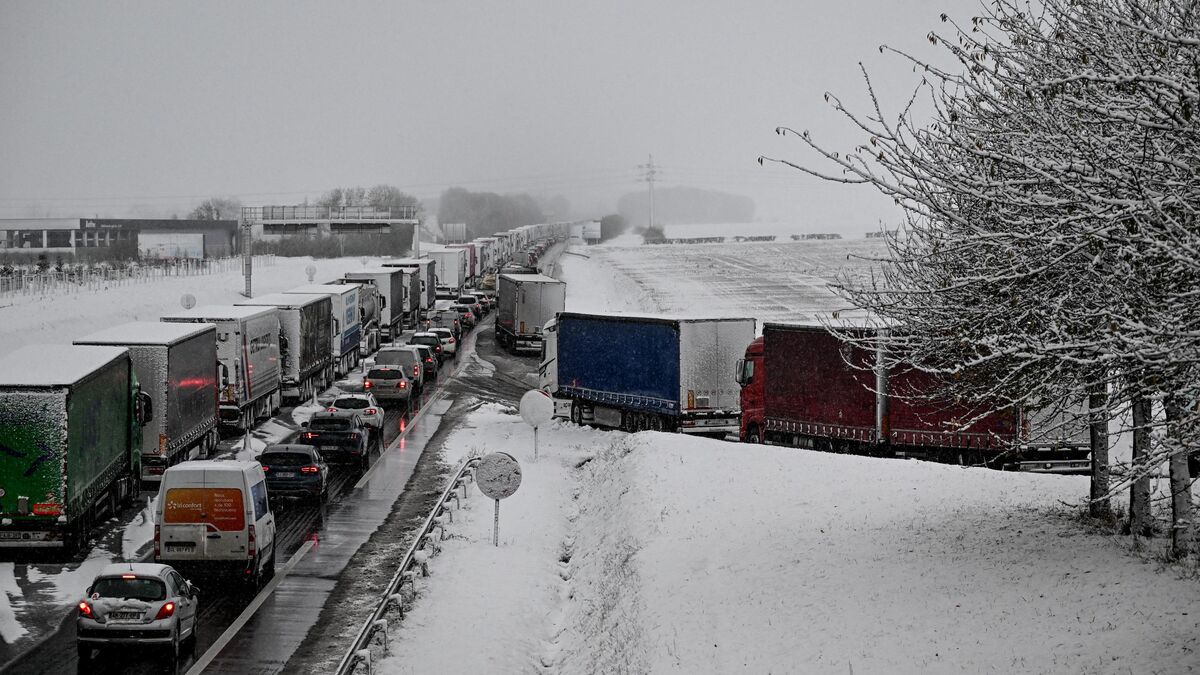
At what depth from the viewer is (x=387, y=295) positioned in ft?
219

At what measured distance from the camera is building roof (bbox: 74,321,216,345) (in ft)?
93.8

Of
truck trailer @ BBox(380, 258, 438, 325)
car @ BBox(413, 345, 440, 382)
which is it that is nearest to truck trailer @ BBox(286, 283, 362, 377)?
car @ BBox(413, 345, 440, 382)

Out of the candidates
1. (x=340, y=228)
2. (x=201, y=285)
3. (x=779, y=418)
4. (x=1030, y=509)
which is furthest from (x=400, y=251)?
(x=1030, y=509)

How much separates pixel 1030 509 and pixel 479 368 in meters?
40.5

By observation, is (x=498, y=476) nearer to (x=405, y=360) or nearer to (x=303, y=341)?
(x=303, y=341)

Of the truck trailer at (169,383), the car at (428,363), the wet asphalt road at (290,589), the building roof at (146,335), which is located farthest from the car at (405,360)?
the building roof at (146,335)

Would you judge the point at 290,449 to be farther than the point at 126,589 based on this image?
Yes

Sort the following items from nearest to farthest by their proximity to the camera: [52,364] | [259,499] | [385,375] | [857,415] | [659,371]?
[259,499]
[52,364]
[857,415]
[659,371]
[385,375]

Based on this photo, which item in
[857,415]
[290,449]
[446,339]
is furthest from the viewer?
[446,339]

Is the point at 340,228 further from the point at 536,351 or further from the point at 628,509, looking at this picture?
the point at 628,509

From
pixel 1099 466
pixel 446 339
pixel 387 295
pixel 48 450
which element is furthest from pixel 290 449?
pixel 387 295

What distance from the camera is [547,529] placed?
26844 millimetres

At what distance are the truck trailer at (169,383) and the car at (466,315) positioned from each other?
46.2 meters

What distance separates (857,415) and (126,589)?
18.8 meters
